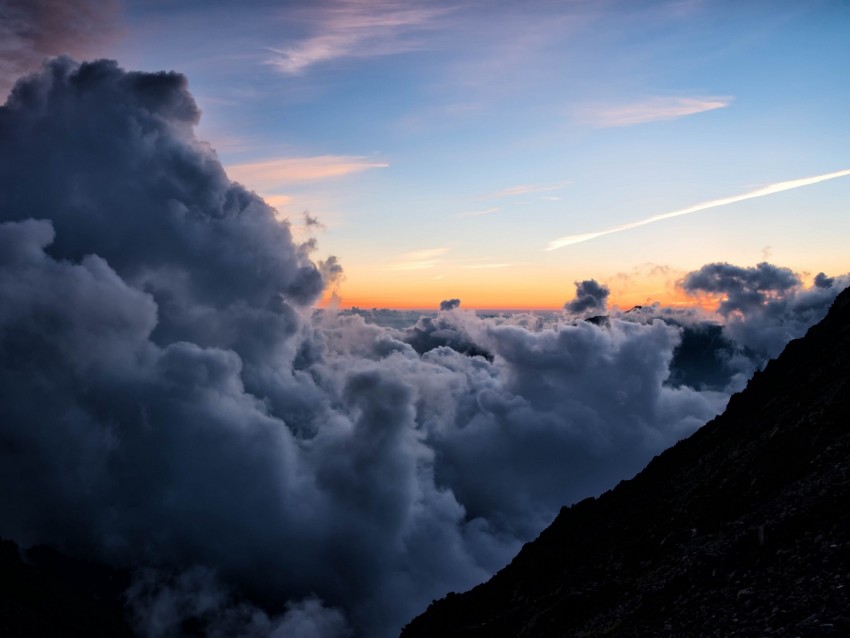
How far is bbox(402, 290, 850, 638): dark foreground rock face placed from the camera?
23219 mm

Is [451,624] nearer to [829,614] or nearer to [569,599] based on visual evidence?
[569,599]

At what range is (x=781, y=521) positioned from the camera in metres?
28.8

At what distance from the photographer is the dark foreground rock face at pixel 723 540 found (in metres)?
23.2

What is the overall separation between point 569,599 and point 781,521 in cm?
1814

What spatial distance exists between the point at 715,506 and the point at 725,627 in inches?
807

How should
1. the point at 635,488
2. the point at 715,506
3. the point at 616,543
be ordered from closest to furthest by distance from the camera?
the point at 715,506, the point at 616,543, the point at 635,488

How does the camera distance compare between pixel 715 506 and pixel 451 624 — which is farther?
pixel 451 624

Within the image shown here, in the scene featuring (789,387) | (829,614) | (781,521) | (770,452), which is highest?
(789,387)

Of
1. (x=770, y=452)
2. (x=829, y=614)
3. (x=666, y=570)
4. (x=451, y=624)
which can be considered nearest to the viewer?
(x=829, y=614)

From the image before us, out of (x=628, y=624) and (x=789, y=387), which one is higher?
(x=789, y=387)

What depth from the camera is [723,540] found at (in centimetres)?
3319

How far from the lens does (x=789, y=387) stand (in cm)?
6419

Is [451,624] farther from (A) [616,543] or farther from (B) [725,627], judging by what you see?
(B) [725,627]

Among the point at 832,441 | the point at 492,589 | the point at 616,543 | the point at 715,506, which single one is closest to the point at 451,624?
the point at 492,589
